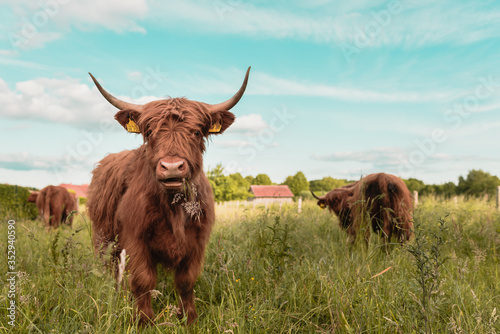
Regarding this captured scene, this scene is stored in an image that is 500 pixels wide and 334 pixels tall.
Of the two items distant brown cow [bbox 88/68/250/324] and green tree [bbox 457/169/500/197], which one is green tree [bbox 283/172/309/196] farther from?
distant brown cow [bbox 88/68/250/324]

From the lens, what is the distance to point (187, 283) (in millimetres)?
3447

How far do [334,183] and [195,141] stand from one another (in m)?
60.3

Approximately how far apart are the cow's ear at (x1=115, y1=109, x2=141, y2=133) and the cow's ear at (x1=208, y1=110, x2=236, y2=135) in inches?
32.3

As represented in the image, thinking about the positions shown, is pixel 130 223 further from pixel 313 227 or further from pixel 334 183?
pixel 334 183

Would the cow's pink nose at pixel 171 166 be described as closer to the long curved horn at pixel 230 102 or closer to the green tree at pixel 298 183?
the long curved horn at pixel 230 102

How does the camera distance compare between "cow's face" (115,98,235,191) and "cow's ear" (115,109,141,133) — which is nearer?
"cow's face" (115,98,235,191)

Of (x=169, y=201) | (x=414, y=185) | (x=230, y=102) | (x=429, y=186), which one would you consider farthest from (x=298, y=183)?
(x=169, y=201)

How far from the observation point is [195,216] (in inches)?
136

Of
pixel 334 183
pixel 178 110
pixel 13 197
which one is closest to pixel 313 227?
pixel 178 110

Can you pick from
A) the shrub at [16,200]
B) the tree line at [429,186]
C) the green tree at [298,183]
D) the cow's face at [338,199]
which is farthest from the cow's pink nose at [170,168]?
the green tree at [298,183]

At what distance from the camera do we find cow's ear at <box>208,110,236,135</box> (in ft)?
12.1

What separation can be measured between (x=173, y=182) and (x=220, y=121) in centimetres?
110

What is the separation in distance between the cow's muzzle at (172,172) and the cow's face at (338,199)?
5.55 metres

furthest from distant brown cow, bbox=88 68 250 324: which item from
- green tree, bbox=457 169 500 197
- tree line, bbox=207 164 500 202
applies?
green tree, bbox=457 169 500 197
